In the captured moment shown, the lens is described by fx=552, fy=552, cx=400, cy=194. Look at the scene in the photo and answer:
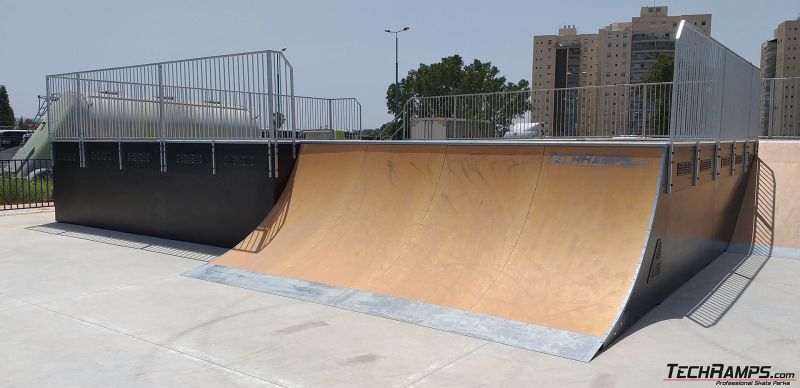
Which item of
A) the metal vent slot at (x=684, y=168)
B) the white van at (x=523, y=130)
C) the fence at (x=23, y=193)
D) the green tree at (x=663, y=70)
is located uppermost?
the green tree at (x=663, y=70)

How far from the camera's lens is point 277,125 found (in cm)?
1027

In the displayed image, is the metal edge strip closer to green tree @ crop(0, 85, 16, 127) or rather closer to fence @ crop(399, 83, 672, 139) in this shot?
fence @ crop(399, 83, 672, 139)

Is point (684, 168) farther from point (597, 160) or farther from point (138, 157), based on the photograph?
point (138, 157)

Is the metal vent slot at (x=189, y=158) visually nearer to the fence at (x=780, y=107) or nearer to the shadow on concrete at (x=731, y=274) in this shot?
the shadow on concrete at (x=731, y=274)

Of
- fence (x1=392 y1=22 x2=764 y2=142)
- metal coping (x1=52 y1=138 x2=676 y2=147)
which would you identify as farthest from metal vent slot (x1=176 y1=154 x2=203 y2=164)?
fence (x1=392 y1=22 x2=764 y2=142)

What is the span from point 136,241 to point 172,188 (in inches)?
53.0

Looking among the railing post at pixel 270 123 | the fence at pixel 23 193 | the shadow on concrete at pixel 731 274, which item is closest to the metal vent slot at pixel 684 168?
the shadow on concrete at pixel 731 274

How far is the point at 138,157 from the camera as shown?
40.4 feet

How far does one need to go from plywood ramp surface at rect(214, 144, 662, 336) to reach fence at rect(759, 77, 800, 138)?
1063 centimetres

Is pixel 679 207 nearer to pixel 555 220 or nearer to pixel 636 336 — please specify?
pixel 555 220

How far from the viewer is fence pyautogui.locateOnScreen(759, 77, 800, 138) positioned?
1500 centimetres

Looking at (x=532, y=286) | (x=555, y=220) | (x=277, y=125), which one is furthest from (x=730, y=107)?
(x=277, y=125)

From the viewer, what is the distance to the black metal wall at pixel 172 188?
10266mm

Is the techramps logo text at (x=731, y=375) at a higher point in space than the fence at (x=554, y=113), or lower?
lower
